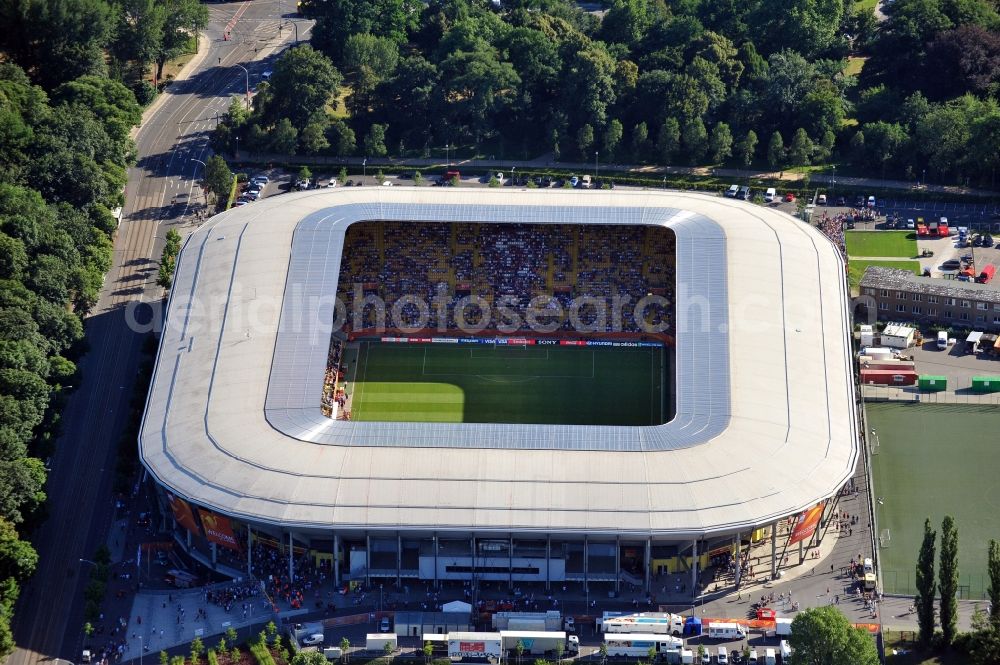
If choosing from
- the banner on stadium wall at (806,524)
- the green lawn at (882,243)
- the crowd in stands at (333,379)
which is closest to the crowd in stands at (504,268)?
the crowd in stands at (333,379)

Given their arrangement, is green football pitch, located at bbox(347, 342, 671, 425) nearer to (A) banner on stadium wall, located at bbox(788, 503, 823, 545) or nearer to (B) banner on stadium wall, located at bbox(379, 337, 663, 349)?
(B) banner on stadium wall, located at bbox(379, 337, 663, 349)

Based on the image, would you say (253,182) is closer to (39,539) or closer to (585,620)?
(39,539)

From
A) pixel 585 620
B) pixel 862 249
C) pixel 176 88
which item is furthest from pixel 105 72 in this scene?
pixel 585 620

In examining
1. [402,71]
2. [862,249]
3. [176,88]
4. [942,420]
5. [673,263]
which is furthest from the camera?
[176,88]

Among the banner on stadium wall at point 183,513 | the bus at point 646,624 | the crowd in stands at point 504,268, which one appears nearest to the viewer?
the bus at point 646,624

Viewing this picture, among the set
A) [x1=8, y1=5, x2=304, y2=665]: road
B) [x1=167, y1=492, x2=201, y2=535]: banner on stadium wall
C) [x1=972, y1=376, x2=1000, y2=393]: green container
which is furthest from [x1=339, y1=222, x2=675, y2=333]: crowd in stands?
[x1=167, y1=492, x2=201, y2=535]: banner on stadium wall

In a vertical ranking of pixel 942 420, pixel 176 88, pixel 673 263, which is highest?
pixel 176 88

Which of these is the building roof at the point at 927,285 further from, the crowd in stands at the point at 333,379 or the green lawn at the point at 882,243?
the crowd in stands at the point at 333,379

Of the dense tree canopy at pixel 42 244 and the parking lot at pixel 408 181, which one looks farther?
the parking lot at pixel 408 181
